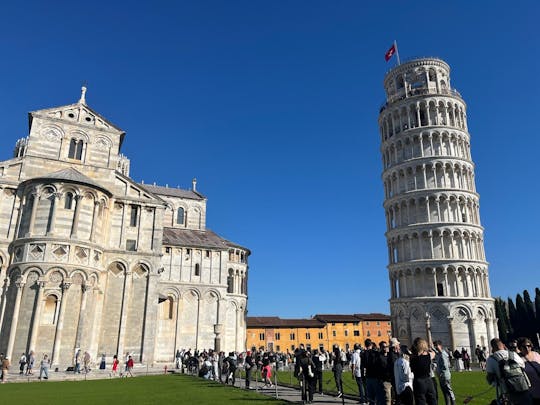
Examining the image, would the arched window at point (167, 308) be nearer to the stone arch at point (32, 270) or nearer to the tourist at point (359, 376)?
the stone arch at point (32, 270)

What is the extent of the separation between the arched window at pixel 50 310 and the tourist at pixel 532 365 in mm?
26450

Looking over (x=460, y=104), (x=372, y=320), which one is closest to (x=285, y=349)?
(x=372, y=320)

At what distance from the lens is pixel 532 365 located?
6.73 meters

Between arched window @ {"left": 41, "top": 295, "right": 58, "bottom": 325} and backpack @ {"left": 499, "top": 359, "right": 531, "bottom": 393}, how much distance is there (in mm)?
26268

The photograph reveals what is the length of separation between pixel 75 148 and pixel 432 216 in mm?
36964

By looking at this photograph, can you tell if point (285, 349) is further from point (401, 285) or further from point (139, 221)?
point (139, 221)

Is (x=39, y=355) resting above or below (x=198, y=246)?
below

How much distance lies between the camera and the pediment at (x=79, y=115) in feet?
101

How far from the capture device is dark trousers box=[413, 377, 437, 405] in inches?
313

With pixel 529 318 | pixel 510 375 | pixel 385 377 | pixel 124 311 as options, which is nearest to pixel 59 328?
pixel 124 311

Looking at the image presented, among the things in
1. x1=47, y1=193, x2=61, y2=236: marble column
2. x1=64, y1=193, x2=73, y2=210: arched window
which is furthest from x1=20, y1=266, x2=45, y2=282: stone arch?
x1=64, y1=193, x2=73, y2=210: arched window

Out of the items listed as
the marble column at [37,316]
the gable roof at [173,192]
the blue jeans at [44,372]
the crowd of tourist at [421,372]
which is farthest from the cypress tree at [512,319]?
the marble column at [37,316]

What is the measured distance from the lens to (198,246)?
4578 cm

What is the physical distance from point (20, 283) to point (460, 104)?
50177 mm
